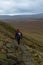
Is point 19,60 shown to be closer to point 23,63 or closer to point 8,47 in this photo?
point 23,63

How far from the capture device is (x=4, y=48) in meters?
18.7

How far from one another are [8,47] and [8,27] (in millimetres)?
18087

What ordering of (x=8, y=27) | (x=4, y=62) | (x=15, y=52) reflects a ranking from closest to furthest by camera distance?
(x=4, y=62) → (x=15, y=52) → (x=8, y=27)

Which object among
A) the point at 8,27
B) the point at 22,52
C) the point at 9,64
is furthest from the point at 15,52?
the point at 8,27

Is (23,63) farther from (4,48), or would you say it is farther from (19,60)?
(4,48)

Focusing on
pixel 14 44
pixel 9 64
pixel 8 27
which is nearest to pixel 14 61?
pixel 9 64

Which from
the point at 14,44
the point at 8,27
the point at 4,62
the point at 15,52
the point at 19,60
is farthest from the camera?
the point at 8,27

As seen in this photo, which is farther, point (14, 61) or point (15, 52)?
point (15, 52)

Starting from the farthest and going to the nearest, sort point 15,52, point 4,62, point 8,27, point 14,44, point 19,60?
point 8,27
point 14,44
point 15,52
point 19,60
point 4,62

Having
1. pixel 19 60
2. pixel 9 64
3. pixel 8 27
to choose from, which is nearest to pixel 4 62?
pixel 9 64

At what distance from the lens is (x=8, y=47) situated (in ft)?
62.0

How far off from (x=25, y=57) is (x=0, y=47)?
2000mm

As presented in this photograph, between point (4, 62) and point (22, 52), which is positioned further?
point (22, 52)

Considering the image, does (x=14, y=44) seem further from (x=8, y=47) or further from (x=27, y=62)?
(x=27, y=62)
